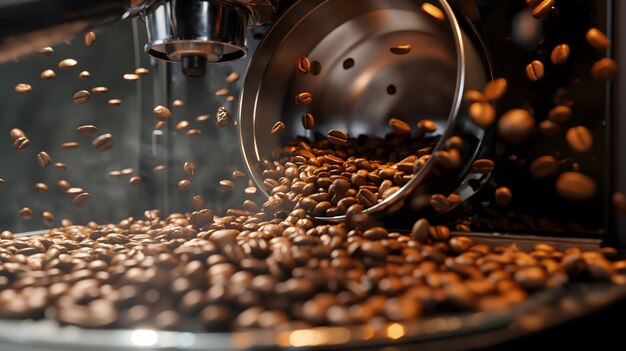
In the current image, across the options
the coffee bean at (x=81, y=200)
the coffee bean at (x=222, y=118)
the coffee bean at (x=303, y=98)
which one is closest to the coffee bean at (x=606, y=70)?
the coffee bean at (x=303, y=98)

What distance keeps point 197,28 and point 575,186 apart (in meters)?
0.48

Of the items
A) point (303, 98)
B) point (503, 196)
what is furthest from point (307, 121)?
point (503, 196)

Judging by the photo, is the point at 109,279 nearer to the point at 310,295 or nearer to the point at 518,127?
the point at 310,295

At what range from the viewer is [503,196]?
0.68 metres

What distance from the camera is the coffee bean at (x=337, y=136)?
814 millimetres

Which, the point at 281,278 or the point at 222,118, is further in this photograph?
the point at 222,118

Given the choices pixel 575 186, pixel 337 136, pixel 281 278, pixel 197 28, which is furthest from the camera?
pixel 337 136

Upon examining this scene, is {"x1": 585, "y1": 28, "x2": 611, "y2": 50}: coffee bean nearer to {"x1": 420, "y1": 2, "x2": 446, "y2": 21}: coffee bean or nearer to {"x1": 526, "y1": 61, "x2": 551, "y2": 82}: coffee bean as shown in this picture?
{"x1": 526, "y1": 61, "x2": 551, "y2": 82}: coffee bean

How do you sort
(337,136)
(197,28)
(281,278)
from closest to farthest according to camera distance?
(281,278) < (197,28) < (337,136)

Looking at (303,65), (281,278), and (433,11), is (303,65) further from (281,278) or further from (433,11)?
(281,278)

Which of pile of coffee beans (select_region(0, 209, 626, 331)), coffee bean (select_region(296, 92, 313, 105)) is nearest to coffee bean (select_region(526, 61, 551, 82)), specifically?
pile of coffee beans (select_region(0, 209, 626, 331))

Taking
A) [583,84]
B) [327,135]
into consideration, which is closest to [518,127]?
[583,84]

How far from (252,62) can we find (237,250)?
0.40m

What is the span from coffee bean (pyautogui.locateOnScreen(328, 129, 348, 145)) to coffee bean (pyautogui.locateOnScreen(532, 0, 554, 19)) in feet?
0.96
